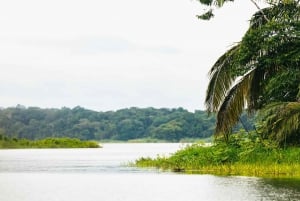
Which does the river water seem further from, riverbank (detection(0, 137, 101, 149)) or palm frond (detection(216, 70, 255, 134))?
riverbank (detection(0, 137, 101, 149))

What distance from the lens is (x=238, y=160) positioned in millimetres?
34656

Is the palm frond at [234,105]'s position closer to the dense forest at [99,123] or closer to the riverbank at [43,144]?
the riverbank at [43,144]

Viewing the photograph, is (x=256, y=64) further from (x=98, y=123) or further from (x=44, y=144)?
(x=98, y=123)

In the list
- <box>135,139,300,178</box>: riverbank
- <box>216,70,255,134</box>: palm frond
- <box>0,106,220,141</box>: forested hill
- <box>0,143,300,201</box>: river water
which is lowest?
<box>0,143,300,201</box>: river water

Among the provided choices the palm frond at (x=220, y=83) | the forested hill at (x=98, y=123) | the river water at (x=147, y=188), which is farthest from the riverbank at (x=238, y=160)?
the forested hill at (x=98, y=123)

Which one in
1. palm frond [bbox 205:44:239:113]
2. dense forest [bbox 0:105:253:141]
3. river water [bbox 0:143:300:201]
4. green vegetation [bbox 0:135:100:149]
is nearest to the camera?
river water [bbox 0:143:300:201]

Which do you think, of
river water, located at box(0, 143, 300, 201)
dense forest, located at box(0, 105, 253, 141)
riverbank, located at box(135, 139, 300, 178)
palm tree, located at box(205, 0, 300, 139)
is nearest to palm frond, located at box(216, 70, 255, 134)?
palm tree, located at box(205, 0, 300, 139)

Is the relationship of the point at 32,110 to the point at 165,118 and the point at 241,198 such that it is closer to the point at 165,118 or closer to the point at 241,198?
the point at 165,118

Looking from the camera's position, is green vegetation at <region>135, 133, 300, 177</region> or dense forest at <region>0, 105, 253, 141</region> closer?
green vegetation at <region>135, 133, 300, 177</region>

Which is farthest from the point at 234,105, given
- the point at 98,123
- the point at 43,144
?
the point at 98,123

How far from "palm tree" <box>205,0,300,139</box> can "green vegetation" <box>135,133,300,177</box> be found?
1055 millimetres

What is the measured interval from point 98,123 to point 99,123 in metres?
0.25

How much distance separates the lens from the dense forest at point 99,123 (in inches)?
5915

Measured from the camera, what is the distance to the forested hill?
15025 centimetres
